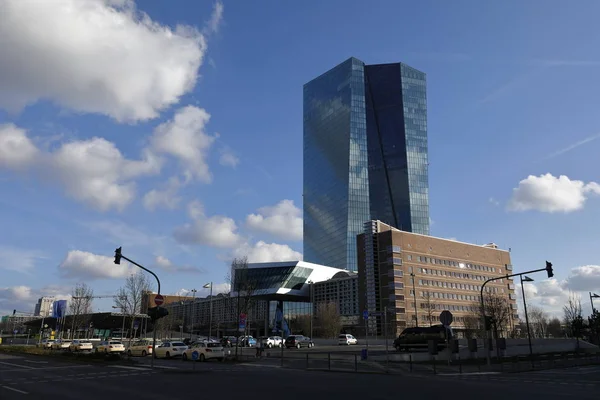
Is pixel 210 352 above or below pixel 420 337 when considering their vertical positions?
below

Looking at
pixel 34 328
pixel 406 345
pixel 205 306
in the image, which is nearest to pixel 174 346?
pixel 406 345

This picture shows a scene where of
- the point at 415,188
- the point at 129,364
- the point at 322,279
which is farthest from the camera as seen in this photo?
the point at 415,188

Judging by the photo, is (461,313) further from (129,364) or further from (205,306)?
(129,364)

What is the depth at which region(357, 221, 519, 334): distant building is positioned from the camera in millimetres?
124812

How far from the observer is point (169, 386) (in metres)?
18.9

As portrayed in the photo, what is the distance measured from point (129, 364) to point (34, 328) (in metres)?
169

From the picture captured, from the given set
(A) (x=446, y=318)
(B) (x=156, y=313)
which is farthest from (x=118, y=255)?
(A) (x=446, y=318)

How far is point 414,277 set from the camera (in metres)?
127

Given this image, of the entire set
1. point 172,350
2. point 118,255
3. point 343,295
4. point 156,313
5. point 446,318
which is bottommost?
point 172,350

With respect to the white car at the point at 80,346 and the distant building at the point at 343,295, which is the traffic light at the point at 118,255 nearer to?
the white car at the point at 80,346

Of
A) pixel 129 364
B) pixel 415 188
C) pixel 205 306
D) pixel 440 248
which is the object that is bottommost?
pixel 129 364

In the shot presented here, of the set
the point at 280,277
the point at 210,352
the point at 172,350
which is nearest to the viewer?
the point at 210,352

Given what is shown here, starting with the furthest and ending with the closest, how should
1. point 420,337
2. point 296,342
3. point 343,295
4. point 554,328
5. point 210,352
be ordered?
point 554,328, point 343,295, point 296,342, point 420,337, point 210,352

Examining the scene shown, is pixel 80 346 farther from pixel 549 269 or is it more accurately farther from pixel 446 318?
pixel 549 269
